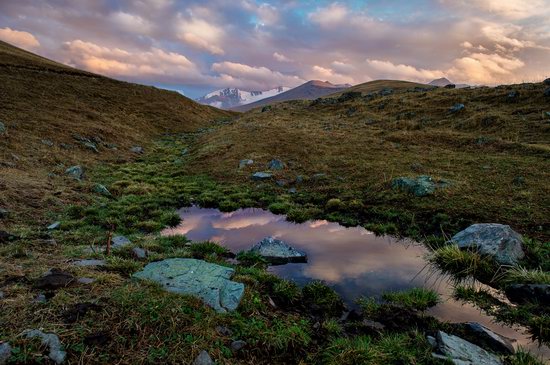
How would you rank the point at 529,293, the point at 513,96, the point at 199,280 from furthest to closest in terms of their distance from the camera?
1. the point at 513,96
2. the point at 529,293
3. the point at 199,280

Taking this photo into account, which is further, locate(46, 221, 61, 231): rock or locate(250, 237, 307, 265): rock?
locate(46, 221, 61, 231): rock

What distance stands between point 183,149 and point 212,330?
31866mm

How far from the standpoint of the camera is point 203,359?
5.27 meters

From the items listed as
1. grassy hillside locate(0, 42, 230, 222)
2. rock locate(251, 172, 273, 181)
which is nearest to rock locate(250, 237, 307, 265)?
grassy hillside locate(0, 42, 230, 222)

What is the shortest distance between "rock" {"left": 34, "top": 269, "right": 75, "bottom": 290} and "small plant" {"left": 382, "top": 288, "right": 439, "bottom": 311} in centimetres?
724

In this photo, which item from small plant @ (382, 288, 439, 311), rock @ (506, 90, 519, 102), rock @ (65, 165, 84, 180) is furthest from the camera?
rock @ (506, 90, 519, 102)

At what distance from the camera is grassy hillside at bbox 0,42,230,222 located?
52.9 ft

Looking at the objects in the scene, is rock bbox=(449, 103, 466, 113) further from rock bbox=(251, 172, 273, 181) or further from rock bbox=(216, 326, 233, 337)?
rock bbox=(216, 326, 233, 337)

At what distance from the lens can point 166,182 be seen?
2167cm

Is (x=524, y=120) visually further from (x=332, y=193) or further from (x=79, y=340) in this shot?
(x=79, y=340)

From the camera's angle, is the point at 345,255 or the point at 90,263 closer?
the point at 90,263

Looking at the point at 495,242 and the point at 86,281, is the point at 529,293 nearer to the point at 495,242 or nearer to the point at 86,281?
the point at 495,242

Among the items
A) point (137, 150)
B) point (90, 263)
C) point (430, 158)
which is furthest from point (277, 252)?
point (137, 150)

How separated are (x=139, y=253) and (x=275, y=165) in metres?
14.7
